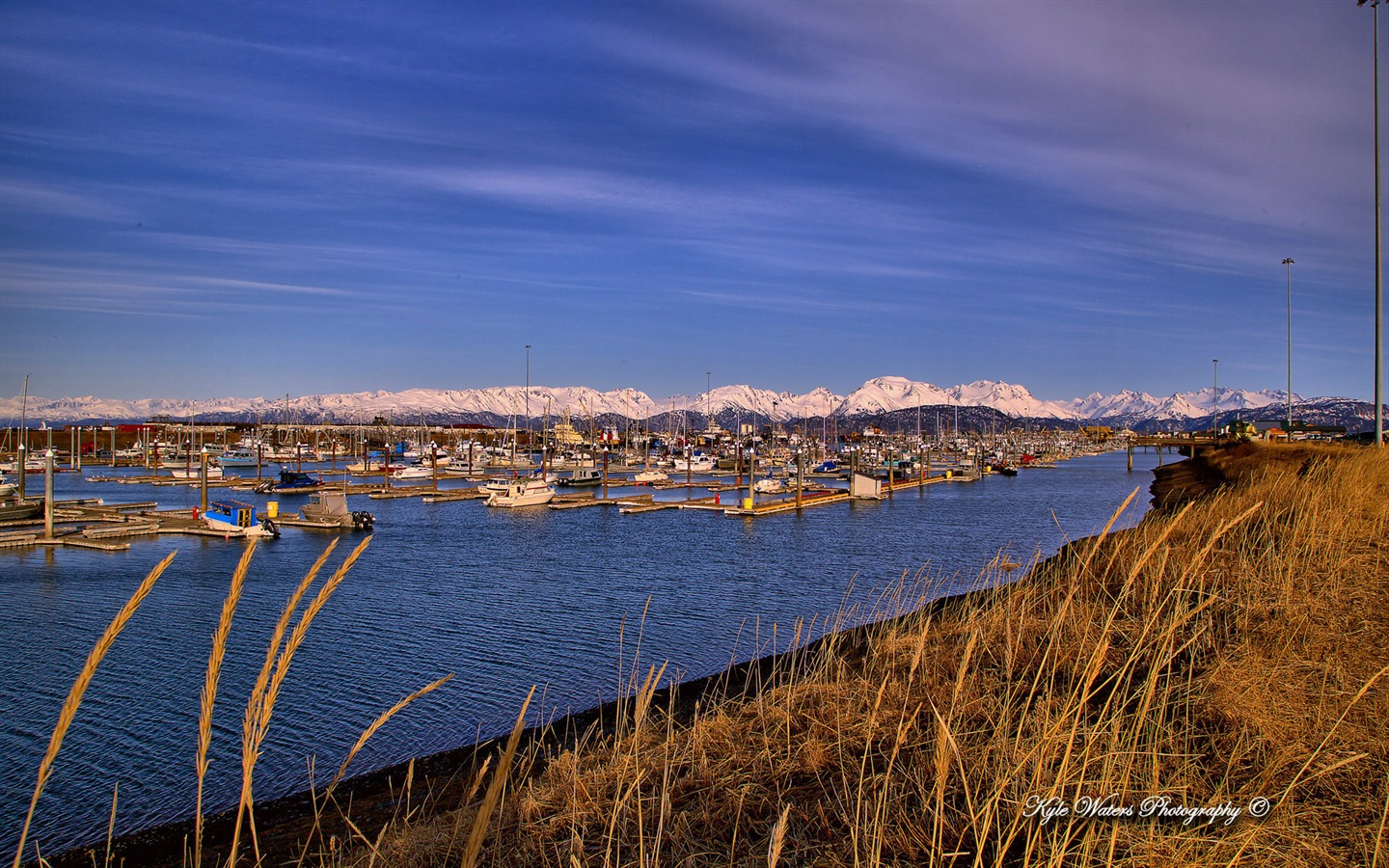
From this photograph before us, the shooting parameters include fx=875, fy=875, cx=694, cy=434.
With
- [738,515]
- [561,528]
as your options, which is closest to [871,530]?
[738,515]

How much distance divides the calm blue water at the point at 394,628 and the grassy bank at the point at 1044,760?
9.15 feet

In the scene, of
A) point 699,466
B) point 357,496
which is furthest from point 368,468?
point 699,466

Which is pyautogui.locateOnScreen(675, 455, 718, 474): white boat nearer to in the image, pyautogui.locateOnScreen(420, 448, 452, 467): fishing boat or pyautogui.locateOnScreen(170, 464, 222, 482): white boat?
pyautogui.locateOnScreen(420, 448, 452, 467): fishing boat

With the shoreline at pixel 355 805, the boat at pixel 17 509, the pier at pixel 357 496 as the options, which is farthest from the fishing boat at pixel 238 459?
the shoreline at pixel 355 805

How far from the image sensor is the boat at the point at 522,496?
180 feet

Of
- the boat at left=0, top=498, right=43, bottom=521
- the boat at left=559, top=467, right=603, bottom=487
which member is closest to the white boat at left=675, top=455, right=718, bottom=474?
the boat at left=559, top=467, right=603, bottom=487

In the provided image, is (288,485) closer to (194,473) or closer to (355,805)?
(194,473)

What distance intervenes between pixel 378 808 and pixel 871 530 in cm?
3589

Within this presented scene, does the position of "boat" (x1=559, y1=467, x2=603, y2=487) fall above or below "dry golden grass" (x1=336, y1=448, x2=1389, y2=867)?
below

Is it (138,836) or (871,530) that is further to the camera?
(871,530)

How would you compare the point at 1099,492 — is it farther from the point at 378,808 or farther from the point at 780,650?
the point at 378,808

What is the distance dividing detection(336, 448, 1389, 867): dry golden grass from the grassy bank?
0.02m

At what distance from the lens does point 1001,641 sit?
715cm

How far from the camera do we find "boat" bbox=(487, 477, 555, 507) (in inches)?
2156
